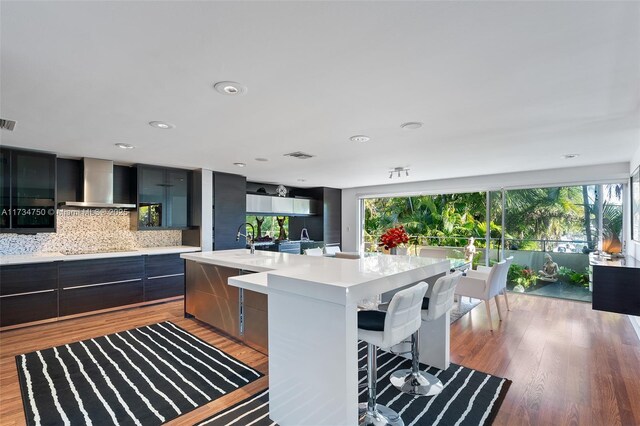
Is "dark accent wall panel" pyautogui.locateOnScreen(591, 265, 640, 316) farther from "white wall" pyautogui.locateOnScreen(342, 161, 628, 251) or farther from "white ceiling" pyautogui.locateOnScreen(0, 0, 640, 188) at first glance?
"white wall" pyautogui.locateOnScreen(342, 161, 628, 251)

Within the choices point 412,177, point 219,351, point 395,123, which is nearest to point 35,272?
point 219,351

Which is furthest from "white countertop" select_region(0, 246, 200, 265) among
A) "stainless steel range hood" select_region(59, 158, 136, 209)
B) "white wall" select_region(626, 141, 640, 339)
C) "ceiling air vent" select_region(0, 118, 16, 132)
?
"white wall" select_region(626, 141, 640, 339)

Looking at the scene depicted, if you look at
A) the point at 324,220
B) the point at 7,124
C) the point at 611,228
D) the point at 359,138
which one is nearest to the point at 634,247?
the point at 611,228

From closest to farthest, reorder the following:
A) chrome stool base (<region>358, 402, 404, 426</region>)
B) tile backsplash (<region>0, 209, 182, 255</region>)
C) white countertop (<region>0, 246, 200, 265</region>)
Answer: chrome stool base (<region>358, 402, 404, 426</region>) < white countertop (<region>0, 246, 200, 265</region>) < tile backsplash (<region>0, 209, 182, 255</region>)

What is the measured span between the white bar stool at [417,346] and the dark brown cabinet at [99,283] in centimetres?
381

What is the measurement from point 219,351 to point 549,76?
133 inches

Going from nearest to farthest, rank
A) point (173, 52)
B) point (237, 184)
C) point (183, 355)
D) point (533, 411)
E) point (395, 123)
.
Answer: point (173, 52) < point (533, 411) < point (395, 123) < point (183, 355) < point (237, 184)

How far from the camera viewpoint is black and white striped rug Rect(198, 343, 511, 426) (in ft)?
6.57

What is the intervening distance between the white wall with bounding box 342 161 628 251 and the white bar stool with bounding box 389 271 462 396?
3257mm

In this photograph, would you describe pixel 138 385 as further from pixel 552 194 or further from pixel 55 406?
pixel 552 194

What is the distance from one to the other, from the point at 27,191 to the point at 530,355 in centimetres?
593

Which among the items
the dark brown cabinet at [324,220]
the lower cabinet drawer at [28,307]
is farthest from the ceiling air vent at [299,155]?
the dark brown cabinet at [324,220]

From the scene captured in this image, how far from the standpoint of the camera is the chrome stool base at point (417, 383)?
7.62 feet

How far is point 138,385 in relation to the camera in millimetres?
2398
